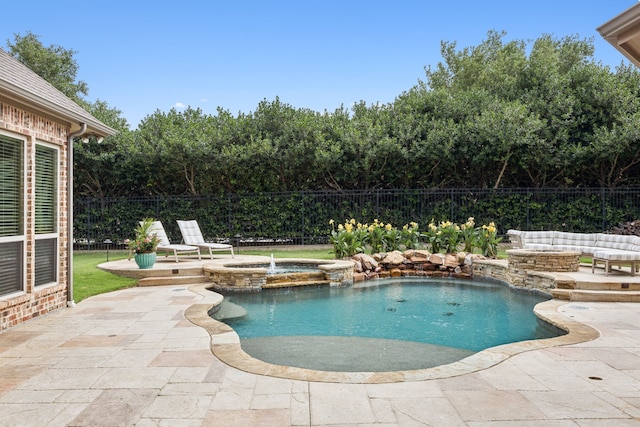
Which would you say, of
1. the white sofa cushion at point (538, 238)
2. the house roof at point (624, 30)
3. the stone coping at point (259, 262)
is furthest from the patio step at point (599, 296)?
the house roof at point (624, 30)

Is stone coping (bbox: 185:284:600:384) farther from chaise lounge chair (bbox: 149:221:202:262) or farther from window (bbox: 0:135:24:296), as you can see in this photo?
chaise lounge chair (bbox: 149:221:202:262)

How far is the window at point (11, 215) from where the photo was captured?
5637mm

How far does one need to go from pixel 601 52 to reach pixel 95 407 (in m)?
35.3

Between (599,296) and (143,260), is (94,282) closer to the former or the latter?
(143,260)

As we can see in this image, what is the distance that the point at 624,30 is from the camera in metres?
2.60

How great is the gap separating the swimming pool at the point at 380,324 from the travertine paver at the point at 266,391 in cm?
100

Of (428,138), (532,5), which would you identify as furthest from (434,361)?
(532,5)

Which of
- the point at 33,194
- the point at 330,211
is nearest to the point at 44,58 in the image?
the point at 330,211

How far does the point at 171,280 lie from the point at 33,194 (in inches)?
151

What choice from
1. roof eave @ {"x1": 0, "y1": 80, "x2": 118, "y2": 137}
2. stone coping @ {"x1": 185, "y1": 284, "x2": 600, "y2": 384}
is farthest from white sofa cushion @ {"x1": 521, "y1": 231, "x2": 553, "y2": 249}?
roof eave @ {"x1": 0, "y1": 80, "x2": 118, "y2": 137}

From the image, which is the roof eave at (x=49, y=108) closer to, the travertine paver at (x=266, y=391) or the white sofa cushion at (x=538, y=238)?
the travertine paver at (x=266, y=391)

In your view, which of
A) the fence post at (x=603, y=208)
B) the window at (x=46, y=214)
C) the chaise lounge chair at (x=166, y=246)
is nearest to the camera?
the window at (x=46, y=214)

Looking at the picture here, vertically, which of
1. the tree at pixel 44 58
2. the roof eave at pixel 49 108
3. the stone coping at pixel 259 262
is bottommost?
the stone coping at pixel 259 262

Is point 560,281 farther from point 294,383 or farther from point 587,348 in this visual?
point 294,383
